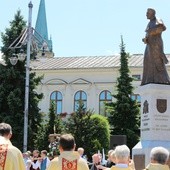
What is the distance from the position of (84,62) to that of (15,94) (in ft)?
55.2

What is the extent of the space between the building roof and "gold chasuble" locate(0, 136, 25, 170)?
133 ft

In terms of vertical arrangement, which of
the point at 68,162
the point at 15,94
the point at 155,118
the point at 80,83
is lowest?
the point at 68,162

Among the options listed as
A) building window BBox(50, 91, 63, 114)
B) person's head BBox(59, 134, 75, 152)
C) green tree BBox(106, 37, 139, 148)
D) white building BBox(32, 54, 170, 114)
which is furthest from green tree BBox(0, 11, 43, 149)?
person's head BBox(59, 134, 75, 152)

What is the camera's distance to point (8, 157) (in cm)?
732

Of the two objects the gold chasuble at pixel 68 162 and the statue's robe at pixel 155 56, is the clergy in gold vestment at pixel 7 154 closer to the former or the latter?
the gold chasuble at pixel 68 162

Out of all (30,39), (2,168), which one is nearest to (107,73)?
(30,39)

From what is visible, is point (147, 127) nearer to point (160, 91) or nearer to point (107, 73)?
point (160, 91)

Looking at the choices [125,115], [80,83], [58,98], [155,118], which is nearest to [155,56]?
[155,118]

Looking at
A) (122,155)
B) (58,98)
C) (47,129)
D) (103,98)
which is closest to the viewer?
(122,155)

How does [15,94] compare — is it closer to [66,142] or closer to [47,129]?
[47,129]

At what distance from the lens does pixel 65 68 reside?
4884 cm

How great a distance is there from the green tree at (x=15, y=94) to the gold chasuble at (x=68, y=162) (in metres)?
27.7

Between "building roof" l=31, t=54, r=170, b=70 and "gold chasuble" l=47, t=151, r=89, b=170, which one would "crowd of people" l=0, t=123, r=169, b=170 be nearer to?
"gold chasuble" l=47, t=151, r=89, b=170

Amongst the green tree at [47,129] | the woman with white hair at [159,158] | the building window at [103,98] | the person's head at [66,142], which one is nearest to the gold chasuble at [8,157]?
the person's head at [66,142]
